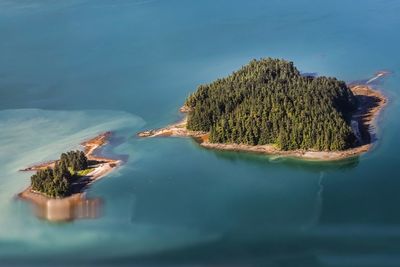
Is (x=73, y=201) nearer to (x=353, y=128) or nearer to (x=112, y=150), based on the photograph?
(x=112, y=150)

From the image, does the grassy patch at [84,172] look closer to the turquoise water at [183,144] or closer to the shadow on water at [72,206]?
the shadow on water at [72,206]

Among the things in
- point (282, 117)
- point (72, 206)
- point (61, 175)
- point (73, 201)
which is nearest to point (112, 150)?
point (61, 175)

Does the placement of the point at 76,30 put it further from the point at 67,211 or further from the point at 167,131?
the point at 67,211

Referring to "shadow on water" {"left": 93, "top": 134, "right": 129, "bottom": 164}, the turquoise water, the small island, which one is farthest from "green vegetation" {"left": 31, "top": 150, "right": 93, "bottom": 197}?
the small island

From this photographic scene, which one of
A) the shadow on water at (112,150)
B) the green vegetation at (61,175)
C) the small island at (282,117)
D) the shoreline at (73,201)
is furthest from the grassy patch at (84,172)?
the small island at (282,117)

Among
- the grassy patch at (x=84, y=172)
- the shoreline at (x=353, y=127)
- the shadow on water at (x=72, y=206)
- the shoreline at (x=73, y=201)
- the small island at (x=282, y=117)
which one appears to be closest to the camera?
the shadow on water at (x=72, y=206)

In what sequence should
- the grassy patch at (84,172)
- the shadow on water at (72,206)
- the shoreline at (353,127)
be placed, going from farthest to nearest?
the shoreline at (353,127)
the grassy patch at (84,172)
the shadow on water at (72,206)

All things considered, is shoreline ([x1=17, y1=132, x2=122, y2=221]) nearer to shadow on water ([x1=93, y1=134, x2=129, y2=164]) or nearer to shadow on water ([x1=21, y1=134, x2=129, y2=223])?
shadow on water ([x1=21, y1=134, x2=129, y2=223])

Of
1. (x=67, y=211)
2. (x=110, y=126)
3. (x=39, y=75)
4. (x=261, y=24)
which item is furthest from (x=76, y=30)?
(x=67, y=211)
